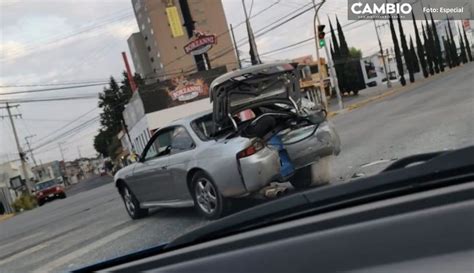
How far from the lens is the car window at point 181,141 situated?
6.27m

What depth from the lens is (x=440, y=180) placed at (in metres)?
1.71

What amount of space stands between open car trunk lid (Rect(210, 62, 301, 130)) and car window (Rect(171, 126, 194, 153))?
391mm

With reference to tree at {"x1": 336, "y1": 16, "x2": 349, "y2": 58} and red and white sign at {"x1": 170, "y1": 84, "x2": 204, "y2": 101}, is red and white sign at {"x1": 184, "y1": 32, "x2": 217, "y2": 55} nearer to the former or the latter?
red and white sign at {"x1": 170, "y1": 84, "x2": 204, "y2": 101}

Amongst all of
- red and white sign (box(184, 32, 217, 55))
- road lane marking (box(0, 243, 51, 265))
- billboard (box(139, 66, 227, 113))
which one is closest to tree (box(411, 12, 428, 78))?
billboard (box(139, 66, 227, 113))

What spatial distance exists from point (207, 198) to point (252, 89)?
1.46 metres

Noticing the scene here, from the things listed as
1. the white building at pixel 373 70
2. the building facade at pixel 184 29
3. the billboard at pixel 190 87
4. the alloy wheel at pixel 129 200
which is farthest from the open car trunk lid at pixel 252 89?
the white building at pixel 373 70

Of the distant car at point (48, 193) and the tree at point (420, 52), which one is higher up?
the tree at point (420, 52)

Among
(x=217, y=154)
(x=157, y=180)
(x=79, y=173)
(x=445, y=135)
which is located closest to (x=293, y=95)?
(x=217, y=154)

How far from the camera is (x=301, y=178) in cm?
635

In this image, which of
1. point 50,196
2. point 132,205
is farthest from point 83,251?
point 50,196

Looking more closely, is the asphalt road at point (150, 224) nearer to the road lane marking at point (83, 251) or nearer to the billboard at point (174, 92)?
the road lane marking at point (83, 251)

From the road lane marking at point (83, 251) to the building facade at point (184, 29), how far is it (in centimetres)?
898

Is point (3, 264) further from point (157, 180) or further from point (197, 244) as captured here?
point (197, 244)

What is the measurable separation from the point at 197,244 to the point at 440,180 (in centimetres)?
98
